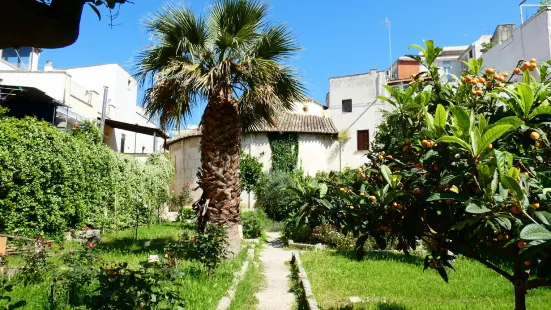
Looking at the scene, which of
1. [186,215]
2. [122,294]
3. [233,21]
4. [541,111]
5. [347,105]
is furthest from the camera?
[347,105]

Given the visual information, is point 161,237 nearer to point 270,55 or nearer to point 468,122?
point 270,55

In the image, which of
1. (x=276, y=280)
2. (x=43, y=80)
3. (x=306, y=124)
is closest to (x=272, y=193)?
(x=306, y=124)

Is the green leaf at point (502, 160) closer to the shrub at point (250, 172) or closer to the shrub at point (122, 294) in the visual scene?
the shrub at point (122, 294)

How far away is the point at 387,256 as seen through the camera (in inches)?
414

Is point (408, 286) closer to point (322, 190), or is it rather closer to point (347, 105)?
point (322, 190)

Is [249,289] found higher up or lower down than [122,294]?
lower down

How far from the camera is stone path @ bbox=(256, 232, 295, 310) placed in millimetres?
6516

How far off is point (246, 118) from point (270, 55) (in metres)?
2.17

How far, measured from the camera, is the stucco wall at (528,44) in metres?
17.1

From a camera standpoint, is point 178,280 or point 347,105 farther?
point 347,105

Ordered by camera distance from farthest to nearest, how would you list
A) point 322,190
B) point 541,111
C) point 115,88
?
point 115,88 < point 322,190 < point 541,111

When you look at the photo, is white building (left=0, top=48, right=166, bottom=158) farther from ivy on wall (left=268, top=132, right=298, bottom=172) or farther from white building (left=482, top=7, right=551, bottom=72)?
white building (left=482, top=7, right=551, bottom=72)

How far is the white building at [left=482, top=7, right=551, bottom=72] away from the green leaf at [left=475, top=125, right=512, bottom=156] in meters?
15.6

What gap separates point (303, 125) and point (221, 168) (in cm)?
1669
